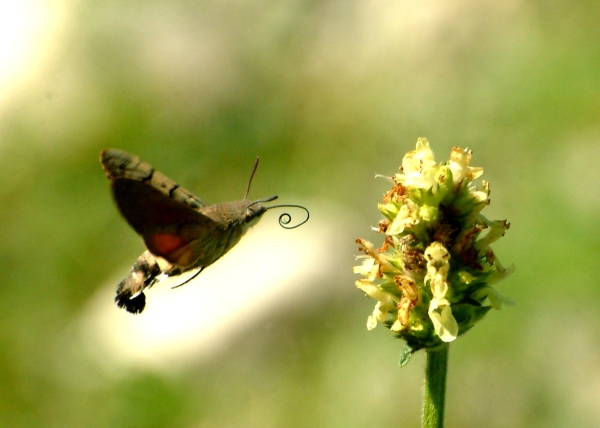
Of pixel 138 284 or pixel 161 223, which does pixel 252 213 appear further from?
pixel 138 284

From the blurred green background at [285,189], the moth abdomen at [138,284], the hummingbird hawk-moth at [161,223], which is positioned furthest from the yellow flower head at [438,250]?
the blurred green background at [285,189]

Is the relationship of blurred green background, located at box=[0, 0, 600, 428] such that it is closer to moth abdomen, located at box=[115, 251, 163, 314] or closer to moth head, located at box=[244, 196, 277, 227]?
moth head, located at box=[244, 196, 277, 227]

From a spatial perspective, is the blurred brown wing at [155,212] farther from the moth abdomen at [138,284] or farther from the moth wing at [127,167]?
the moth abdomen at [138,284]

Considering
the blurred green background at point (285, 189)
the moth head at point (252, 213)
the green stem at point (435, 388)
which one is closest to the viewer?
the green stem at point (435, 388)

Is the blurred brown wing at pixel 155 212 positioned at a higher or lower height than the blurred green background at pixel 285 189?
lower

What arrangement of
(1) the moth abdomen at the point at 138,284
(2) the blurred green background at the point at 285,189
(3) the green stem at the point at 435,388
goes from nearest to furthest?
(3) the green stem at the point at 435,388 → (1) the moth abdomen at the point at 138,284 → (2) the blurred green background at the point at 285,189

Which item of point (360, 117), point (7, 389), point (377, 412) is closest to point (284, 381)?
point (377, 412)

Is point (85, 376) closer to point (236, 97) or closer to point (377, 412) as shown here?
point (377, 412)
